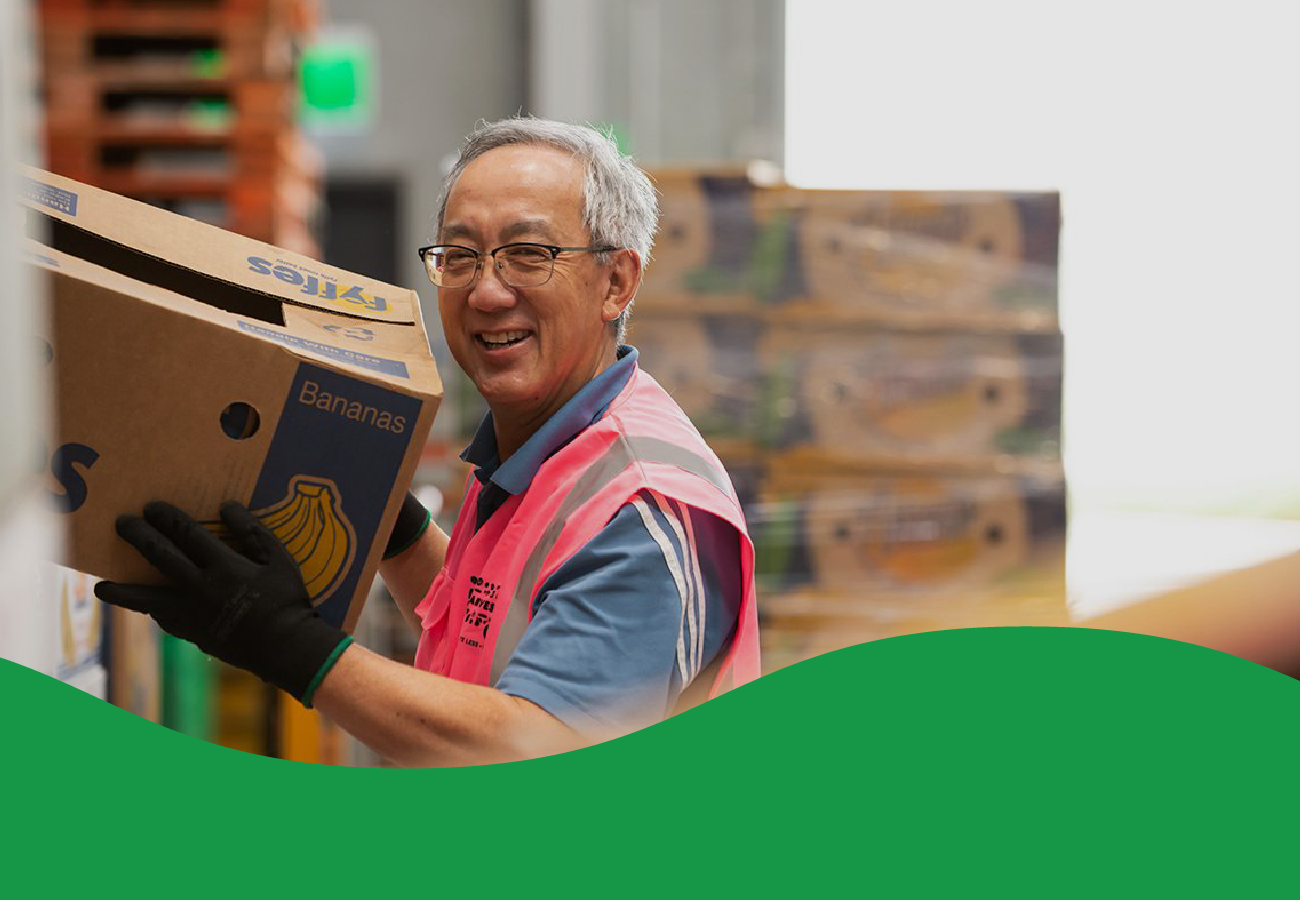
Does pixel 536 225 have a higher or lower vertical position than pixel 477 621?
higher

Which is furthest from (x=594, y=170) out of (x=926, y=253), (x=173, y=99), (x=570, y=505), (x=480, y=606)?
(x=173, y=99)

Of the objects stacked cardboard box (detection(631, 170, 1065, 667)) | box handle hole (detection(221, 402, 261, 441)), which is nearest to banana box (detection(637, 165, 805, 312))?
stacked cardboard box (detection(631, 170, 1065, 667))

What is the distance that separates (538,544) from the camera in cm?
136

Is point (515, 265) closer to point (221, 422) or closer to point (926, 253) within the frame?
point (221, 422)

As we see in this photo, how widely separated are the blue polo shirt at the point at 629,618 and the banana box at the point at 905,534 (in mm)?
2434

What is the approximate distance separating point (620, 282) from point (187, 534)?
56 centimetres

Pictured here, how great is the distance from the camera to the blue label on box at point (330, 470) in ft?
4.37

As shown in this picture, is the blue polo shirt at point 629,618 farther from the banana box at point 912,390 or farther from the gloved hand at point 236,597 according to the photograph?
the banana box at point 912,390

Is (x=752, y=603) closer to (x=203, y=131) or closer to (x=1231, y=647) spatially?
(x=1231, y=647)

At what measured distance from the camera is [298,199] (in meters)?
5.24

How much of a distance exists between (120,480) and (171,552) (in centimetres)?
10

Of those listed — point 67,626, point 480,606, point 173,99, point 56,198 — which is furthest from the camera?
point 173,99

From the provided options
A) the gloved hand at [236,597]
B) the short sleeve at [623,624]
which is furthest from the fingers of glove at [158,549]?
the short sleeve at [623,624]

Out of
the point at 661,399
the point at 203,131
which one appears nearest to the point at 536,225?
the point at 661,399
